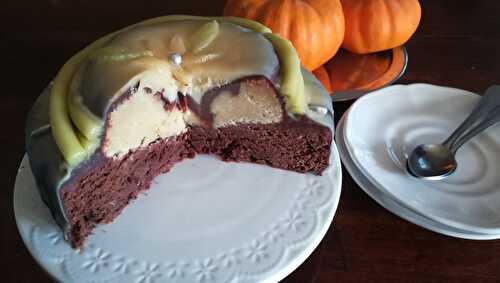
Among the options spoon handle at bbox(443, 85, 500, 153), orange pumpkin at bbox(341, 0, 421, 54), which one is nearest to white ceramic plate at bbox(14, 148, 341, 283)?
spoon handle at bbox(443, 85, 500, 153)

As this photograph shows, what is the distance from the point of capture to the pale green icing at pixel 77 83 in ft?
2.63

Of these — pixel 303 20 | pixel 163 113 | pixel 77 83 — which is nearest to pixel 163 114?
pixel 163 113

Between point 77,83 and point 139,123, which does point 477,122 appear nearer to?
point 139,123

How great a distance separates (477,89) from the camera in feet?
4.12

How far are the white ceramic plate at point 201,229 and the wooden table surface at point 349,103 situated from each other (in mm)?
81

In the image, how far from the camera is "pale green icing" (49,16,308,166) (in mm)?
802

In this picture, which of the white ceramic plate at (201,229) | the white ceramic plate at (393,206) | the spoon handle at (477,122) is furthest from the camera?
the spoon handle at (477,122)

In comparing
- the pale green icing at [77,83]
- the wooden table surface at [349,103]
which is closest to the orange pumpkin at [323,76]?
the wooden table surface at [349,103]

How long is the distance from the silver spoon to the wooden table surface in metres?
0.13

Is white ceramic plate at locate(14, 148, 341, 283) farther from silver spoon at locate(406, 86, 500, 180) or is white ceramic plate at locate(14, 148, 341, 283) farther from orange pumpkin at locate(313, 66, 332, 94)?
orange pumpkin at locate(313, 66, 332, 94)

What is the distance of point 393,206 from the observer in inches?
37.6

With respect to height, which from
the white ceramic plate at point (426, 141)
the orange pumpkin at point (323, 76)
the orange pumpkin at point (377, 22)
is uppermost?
the orange pumpkin at point (377, 22)

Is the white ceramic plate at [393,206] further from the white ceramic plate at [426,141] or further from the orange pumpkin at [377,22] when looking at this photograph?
the orange pumpkin at [377,22]

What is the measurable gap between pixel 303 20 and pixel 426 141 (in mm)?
382
